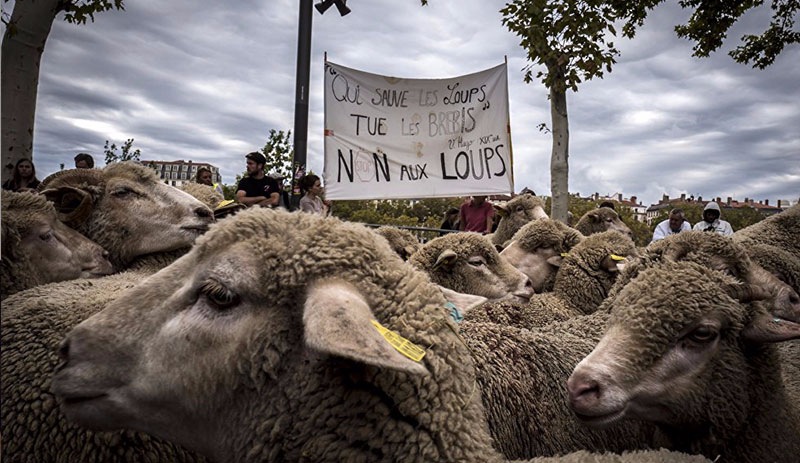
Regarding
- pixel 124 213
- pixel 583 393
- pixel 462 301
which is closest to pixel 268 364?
pixel 462 301

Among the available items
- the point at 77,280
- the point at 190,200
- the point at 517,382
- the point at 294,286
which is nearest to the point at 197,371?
the point at 294,286

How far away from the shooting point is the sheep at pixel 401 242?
6074 millimetres

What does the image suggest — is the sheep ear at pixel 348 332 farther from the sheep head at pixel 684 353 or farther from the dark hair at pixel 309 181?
the dark hair at pixel 309 181

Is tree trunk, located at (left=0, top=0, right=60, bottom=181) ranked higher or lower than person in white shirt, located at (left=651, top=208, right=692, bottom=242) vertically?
higher

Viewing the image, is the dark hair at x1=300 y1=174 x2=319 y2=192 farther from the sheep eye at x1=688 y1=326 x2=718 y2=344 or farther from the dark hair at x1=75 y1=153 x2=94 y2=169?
the sheep eye at x1=688 y1=326 x2=718 y2=344

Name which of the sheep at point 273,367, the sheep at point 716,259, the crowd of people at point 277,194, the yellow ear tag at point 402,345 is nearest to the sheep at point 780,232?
the crowd of people at point 277,194

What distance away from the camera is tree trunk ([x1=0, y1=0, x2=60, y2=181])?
159 inches

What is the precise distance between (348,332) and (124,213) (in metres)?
3.06

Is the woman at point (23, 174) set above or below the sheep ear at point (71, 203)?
above

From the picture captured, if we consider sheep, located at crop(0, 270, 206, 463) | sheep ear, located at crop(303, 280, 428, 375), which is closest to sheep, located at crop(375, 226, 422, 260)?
sheep, located at crop(0, 270, 206, 463)

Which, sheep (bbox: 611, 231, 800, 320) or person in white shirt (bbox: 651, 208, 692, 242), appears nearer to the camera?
sheep (bbox: 611, 231, 800, 320)

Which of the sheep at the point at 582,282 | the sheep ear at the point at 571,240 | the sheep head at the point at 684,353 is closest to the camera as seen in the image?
the sheep head at the point at 684,353

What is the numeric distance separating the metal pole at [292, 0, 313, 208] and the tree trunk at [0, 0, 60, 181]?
2727 mm

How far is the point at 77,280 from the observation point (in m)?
3.02
